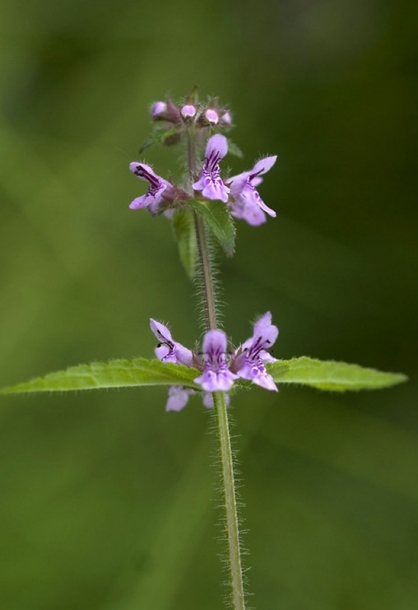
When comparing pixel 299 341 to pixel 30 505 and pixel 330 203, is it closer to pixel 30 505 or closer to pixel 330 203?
pixel 330 203

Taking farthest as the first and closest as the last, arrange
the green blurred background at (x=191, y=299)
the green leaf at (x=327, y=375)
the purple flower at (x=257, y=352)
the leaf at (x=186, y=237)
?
the green blurred background at (x=191, y=299), the leaf at (x=186, y=237), the green leaf at (x=327, y=375), the purple flower at (x=257, y=352)

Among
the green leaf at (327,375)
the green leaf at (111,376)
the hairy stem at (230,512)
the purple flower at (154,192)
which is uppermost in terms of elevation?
the purple flower at (154,192)

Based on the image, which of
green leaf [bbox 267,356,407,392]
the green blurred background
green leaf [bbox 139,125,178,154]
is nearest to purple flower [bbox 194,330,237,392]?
green leaf [bbox 267,356,407,392]

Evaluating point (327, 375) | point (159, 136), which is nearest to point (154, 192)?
point (159, 136)

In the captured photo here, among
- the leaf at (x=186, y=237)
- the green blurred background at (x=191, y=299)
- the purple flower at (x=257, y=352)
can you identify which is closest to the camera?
the purple flower at (x=257, y=352)

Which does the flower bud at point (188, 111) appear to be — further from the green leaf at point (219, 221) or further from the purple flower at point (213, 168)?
the green leaf at point (219, 221)

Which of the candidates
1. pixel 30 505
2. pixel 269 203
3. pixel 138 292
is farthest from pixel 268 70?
pixel 30 505

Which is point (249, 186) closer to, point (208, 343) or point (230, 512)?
point (208, 343)

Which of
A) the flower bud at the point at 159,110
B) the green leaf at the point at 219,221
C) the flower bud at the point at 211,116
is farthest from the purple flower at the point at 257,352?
the flower bud at the point at 159,110

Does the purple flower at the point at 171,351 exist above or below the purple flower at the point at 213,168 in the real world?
below
